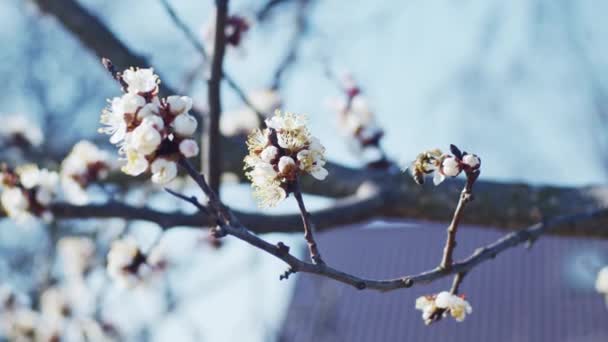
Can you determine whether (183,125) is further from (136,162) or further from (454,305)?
(454,305)

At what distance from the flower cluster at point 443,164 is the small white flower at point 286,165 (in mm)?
225

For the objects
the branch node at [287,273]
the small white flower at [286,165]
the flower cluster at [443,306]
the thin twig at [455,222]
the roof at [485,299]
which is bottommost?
the branch node at [287,273]

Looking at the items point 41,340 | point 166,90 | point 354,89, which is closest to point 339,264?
point 41,340

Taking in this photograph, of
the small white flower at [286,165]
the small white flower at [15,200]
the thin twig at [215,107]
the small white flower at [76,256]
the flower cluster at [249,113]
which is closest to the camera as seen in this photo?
the small white flower at [286,165]

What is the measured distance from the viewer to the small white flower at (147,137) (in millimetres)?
1088

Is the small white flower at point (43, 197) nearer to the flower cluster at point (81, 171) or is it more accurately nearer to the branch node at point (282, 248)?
the flower cluster at point (81, 171)

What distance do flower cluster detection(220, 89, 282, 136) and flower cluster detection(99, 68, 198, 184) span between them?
202cm

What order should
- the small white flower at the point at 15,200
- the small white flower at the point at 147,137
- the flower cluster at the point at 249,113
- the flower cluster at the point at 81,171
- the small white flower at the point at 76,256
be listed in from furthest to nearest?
the small white flower at the point at 76,256, the flower cluster at the point at 249,113, the flower cluster at the point at 81,171, the small white flower at the point at 15,200, the small white flower at the point at 147,137

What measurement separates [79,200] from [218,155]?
1.59 ft

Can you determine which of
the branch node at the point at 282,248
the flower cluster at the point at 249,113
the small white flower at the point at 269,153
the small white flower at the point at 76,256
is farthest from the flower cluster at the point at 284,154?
the small white flower at the point at 76,256

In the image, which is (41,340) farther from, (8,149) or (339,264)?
(339,264)

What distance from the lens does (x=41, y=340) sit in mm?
3850

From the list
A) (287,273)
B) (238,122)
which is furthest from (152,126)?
(238,122)

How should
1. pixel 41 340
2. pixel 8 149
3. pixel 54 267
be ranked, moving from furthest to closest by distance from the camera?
pixel 54 267
pixel 41 340
pixel 8 149
